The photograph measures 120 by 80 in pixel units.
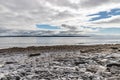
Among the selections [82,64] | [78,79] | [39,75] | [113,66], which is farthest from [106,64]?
[39,75]

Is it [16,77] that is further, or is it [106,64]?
[106,64]

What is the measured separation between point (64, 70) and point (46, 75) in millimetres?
1505

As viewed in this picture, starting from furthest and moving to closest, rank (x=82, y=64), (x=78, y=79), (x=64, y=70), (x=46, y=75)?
(x=82, y=64)
(x=64, y=70)
(x=46, y=75)
(x=78, y=79)

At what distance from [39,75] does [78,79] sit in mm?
2285

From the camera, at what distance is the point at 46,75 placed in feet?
37.4

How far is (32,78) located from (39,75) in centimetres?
59

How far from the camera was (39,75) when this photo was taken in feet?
37.5

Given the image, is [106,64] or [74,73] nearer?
[74,73]

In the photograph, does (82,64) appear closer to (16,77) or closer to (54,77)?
(54,77)

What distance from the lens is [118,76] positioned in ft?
36.8

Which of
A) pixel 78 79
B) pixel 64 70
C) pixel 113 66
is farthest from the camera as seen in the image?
pixel 113 66

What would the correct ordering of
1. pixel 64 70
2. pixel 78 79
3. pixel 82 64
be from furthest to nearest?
pixel 82 64 < pixel 64 70 < pixel 78 79

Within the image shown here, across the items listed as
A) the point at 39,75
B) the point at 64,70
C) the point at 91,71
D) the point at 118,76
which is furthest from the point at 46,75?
the point at 118,76

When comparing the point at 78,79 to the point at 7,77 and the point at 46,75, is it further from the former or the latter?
the point at 7,77
